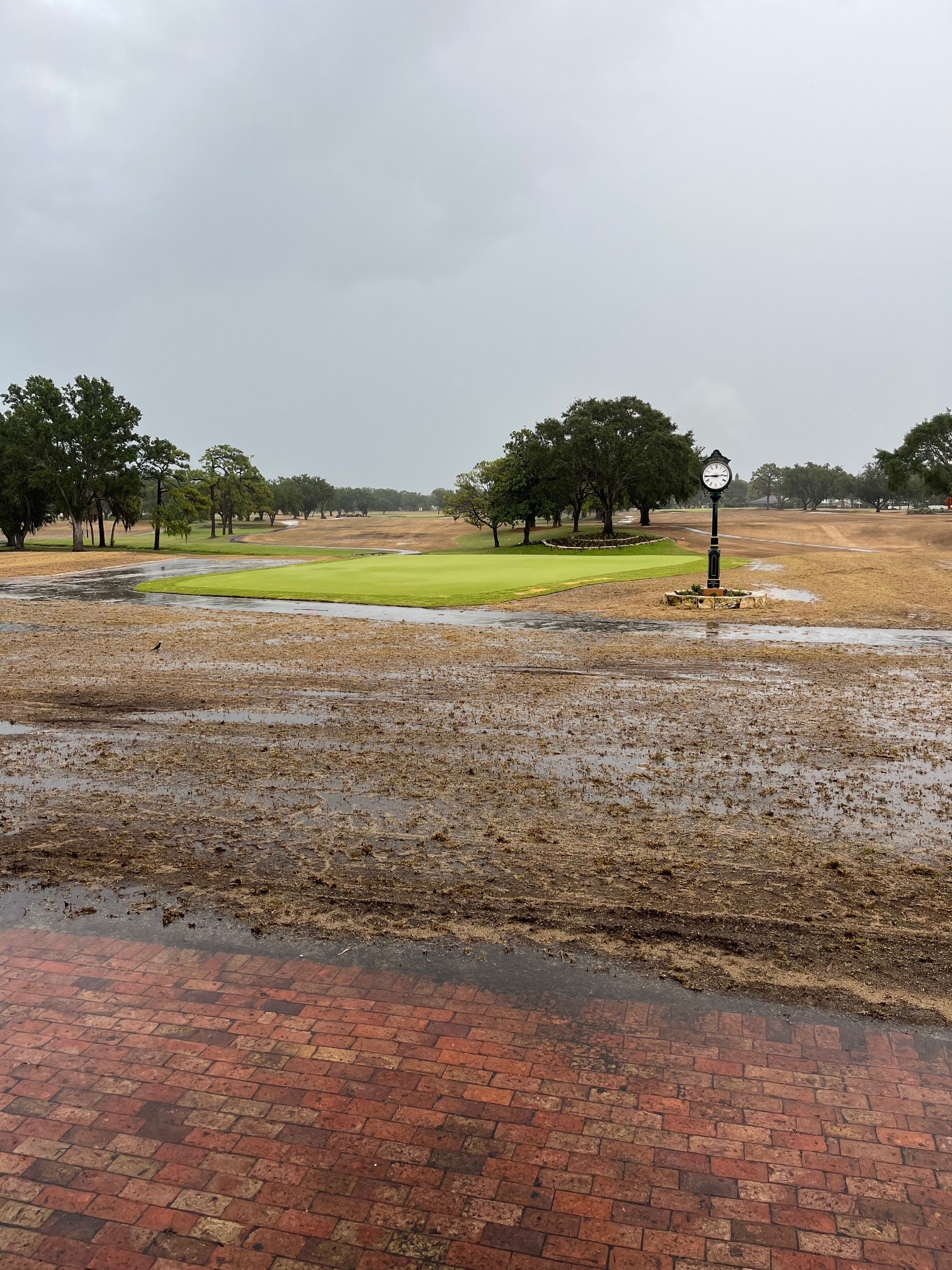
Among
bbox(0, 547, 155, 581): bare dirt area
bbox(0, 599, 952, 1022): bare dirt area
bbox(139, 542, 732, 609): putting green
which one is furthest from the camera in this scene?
bbox(0, 547, 155, 581): bare dirt area

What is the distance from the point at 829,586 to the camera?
30.4m

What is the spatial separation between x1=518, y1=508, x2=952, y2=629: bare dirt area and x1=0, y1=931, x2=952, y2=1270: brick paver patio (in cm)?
1903

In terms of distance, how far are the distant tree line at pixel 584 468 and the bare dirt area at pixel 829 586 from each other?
6.74 meters

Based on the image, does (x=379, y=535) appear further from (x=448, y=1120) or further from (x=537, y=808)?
(x=448, y=1120)

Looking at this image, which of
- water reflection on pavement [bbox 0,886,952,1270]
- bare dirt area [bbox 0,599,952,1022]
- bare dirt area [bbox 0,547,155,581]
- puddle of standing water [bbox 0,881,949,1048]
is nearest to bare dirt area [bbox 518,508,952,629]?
bare dirt area [bbox 0,599,952,1022]

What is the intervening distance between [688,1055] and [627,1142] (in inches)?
25.8

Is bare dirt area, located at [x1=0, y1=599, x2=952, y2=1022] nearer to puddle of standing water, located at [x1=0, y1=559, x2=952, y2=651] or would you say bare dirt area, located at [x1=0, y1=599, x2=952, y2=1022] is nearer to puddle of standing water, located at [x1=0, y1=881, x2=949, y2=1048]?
puddle of standing water, located at [x1=0, y1=881, x2=949, y2=1048]

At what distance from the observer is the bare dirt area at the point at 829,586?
23016 mm

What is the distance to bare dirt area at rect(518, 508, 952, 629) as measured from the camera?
23016 mm

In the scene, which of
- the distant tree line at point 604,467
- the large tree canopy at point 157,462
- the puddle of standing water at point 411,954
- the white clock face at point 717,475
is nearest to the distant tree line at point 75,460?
the large tree canopy at point 157,462

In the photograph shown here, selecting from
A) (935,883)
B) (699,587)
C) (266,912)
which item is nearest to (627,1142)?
(266,912)

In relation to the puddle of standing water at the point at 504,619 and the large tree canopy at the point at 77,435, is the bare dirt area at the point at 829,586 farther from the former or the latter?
the large tree canopy at the point at 77,435

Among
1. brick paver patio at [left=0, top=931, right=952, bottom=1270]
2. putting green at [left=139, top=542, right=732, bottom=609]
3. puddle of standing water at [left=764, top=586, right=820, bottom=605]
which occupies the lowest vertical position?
brick paver patio at [left=0, top=931, right=952, bottom=1270]

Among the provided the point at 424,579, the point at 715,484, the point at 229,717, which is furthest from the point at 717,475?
the point at 229,717
